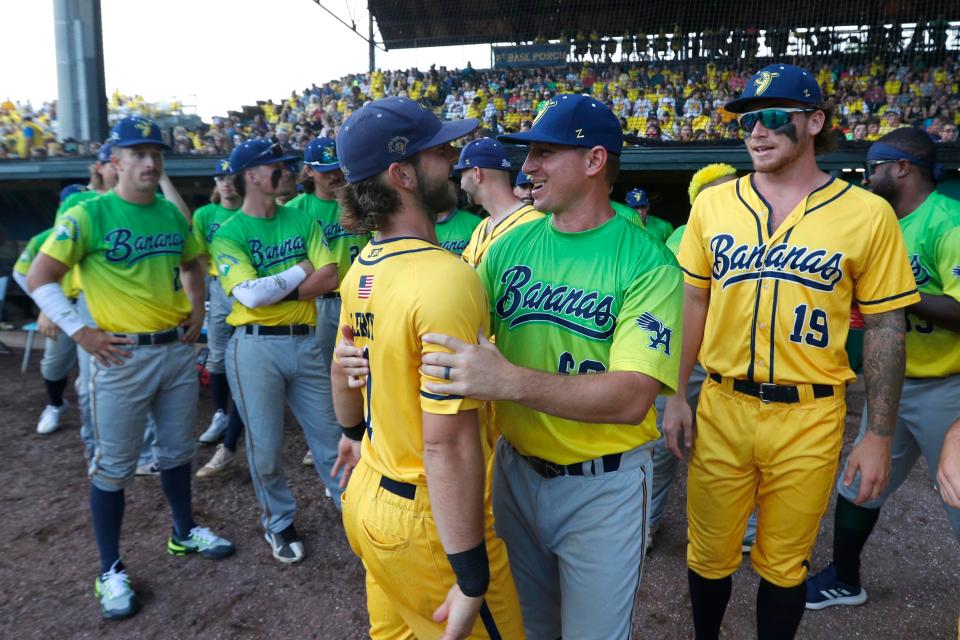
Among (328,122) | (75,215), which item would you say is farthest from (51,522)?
(328,122)

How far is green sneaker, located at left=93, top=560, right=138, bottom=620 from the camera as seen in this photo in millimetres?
3053

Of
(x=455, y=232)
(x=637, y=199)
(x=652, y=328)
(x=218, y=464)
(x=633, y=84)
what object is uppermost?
(x=633, y=84)

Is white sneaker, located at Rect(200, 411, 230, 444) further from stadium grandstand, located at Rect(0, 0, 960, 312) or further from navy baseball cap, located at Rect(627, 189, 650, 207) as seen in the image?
stadium grandstand, located at Rect(0, 0, 960, 312)

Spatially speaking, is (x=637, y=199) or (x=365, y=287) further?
(x=637, y=199)

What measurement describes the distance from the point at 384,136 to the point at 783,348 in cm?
161

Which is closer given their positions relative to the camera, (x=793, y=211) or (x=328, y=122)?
(x=793, y=211)

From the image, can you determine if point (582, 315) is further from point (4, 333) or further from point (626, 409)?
point (4, 333)

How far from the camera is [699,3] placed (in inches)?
624

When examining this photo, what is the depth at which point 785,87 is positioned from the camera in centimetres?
231

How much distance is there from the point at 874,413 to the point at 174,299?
10.9 ft

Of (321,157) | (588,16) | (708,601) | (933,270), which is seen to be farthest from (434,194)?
(588,16)

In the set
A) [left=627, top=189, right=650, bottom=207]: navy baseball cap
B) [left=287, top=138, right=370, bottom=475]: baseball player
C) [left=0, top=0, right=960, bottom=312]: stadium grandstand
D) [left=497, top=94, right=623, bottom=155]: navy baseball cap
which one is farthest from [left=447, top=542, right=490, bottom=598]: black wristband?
[left=0, top=0, right=960, bottom=312]: stadium grandstand

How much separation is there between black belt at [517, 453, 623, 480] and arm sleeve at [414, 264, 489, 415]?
1.57ft

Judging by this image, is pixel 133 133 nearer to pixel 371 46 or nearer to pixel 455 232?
pixel 455 232
